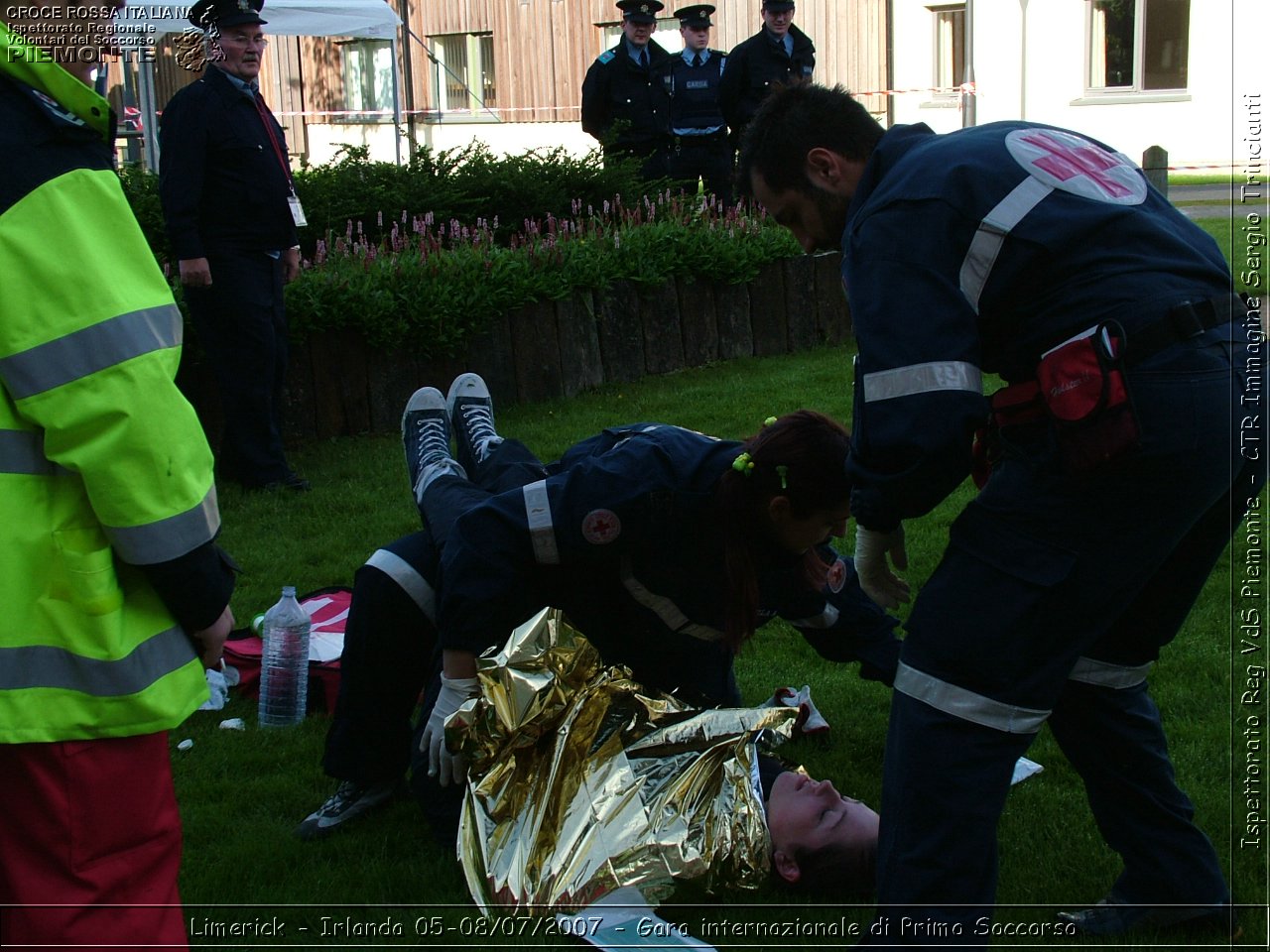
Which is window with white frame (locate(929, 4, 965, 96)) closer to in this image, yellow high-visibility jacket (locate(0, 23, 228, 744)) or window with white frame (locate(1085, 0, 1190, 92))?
window with white frame (locate(1085, 0, 1190, 92))

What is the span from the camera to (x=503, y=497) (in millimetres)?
3205

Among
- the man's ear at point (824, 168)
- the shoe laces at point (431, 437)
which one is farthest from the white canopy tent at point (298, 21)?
the man's ear at point (824, 168)

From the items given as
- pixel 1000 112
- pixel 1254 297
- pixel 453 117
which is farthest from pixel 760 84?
pixel 453 117

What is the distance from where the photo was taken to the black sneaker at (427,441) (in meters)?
4.28

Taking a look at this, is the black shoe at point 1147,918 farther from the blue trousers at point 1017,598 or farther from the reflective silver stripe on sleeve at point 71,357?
the reflective silver stripe on sleeve at point 71,357

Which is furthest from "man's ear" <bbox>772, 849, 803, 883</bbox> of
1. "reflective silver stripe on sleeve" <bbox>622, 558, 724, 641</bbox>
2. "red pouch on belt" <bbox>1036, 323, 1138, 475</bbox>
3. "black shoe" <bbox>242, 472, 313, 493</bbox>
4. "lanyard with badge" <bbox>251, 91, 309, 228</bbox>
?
"lanyard with badge" <bbox>251, 91, 309, 228</bbox>

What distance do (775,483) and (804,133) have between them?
79 centimetres

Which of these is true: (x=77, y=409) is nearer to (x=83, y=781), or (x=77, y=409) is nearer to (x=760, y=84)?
(x=83, y=781)

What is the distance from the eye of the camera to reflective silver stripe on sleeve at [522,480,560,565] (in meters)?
3.13

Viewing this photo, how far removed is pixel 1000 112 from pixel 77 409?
23.1 meters

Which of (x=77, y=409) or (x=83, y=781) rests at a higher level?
(x=77, y=409)

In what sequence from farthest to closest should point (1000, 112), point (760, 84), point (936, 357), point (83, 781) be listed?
point (1000, 112)
point (760, 84)
point (936, 357)
point (83, 781)

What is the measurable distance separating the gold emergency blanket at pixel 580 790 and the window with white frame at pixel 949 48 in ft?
70.0

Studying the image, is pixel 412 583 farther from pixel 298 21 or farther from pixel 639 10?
pixel 298 21
